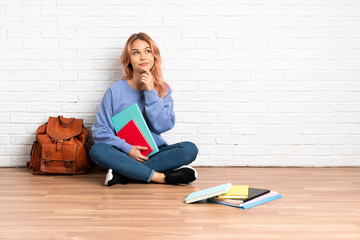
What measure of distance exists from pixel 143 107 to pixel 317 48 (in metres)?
1.38

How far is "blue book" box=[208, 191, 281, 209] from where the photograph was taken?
2.28 metres

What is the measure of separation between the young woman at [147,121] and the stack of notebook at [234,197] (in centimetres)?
Result: 44

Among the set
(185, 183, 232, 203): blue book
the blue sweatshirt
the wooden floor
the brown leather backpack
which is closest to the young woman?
the blue sweatshirt

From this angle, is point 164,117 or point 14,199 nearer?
point 14,199

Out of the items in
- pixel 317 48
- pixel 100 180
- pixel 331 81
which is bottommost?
pixel 100 180

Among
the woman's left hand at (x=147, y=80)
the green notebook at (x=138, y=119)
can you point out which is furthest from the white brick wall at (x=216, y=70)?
the green notebook at (x=138, y=119)

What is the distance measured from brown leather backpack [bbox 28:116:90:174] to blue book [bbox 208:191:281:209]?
1.15 meters

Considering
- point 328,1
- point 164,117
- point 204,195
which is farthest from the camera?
point 328,1

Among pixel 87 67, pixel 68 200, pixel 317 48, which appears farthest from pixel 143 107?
pixel 317 48

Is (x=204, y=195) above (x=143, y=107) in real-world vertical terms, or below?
below

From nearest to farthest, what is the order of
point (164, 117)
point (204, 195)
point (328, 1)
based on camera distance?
1. point (204, 195)
2. point (164, 117)
3. point (328, 1)

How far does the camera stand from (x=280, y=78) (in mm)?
3293

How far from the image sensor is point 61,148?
10.1ft

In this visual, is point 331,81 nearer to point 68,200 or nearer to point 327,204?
point 327,204
